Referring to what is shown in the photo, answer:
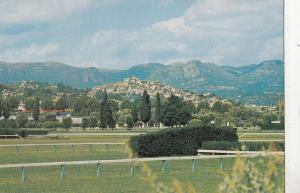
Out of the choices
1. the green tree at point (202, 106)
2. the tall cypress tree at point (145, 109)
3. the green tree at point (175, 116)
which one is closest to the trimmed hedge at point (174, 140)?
the green tree at point (175, 116)

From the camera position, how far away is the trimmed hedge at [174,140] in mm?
24109

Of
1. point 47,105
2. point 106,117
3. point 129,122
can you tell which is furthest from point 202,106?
point 47,105

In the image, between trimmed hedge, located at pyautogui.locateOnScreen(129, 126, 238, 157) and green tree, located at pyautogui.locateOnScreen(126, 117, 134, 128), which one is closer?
trimmed hedge, located at pyautogui.locateOnScreen(129, 126, 238, 157)

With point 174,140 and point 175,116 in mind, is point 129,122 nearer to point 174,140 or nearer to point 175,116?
point 175,116

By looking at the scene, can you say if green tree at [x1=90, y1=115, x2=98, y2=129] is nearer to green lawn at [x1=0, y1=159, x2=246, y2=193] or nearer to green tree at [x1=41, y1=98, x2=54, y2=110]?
green tree at [x1=41, y1=98, x2=54, y2=110]

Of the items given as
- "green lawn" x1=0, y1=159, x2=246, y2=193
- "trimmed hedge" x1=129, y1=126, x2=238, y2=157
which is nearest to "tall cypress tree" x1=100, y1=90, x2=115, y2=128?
"trimmed hedge" x1=129, y1=126, x2=238, y2=157

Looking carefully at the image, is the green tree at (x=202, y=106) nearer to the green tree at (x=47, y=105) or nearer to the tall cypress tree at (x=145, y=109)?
the tall cypress tree at (x=145, y=109)

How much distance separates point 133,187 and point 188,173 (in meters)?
3.93

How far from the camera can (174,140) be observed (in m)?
24.5

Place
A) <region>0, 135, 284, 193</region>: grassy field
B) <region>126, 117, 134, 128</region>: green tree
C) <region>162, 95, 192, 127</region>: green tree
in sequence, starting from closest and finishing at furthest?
<region>0, 135, 284, 193</region>: grassy field < <region>162, 95, 192, 127</region>: green tree < <region>126, 117, 134, 128</region>: green tree

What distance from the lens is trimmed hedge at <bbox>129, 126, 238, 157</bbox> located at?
2411 cm

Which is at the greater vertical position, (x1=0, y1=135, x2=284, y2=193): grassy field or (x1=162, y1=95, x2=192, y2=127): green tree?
(x1=162, y1=95, x2=192, y2=127): green tree

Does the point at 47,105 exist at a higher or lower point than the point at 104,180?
higher

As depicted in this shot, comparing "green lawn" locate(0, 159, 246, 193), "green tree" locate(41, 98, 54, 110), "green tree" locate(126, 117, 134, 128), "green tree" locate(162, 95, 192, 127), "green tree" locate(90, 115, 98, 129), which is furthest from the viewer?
"green tree" locate(41, 98, 54, 110)
